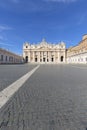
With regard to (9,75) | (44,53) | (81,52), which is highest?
(44,53)

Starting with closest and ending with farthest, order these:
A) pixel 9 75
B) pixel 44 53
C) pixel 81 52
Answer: pixel 9 75
pixel 81 52
pixel 44 53

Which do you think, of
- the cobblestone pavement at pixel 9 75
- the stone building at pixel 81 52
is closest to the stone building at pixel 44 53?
the stone building at pixel 81 52

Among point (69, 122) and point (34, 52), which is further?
point (34, 52)

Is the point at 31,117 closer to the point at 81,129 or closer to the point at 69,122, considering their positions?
the point at 69,122

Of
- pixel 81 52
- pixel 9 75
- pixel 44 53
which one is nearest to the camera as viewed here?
pixel 9 75

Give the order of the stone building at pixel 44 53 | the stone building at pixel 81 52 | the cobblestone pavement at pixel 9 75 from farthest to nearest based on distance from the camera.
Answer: the stone building at pixel 44 53 → the stone building at pixel 81 52 → the cobblestone pavement at pixel 9 75

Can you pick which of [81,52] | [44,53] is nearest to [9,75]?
[81,52]

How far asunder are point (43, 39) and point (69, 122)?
331ft

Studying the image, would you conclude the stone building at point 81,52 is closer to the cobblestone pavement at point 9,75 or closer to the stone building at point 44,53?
the stone building at point 44,53

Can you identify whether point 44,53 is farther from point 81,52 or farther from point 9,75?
point 9,75

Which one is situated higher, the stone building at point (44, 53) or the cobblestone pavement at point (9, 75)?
the stone building at point (44, 53)

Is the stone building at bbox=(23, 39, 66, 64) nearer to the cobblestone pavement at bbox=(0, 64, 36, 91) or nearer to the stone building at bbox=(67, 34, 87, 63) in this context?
the stone building at bbox=(67, 34, 87, 63)

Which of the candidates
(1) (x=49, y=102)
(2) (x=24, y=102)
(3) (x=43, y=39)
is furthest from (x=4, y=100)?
(3) (x=43, y=39)

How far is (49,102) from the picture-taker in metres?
4.17
